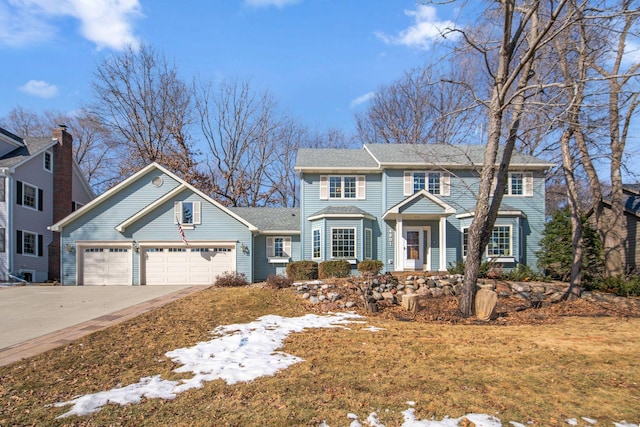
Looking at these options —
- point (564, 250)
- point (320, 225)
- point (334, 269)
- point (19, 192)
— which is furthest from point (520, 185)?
point (19, 192)

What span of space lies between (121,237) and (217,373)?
1622 centimetres

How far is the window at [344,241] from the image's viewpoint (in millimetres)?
19875

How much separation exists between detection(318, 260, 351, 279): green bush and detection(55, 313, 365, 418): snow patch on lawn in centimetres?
834

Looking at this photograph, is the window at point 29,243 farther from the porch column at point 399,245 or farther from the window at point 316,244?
the porch column at point 399,245

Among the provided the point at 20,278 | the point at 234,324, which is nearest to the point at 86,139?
the point at 20,278

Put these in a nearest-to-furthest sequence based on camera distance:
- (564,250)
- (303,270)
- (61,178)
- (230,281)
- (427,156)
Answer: (230,281) < (564,250) < (303,270) < (427,156) < (61,178)

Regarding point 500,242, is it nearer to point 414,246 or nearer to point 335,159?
point 414,246

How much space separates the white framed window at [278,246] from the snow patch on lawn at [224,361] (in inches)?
465

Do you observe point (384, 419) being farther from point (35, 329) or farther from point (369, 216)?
point (369, 216)

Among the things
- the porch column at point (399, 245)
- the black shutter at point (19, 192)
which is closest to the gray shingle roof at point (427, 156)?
the porch column at point (399, 245)

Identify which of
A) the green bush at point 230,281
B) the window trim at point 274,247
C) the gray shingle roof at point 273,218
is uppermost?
the gray shingle roof at point 273,218

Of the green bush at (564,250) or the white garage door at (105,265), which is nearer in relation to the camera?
the green bush at (564,250)

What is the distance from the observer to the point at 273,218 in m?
23.1

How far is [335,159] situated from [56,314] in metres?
14.0
